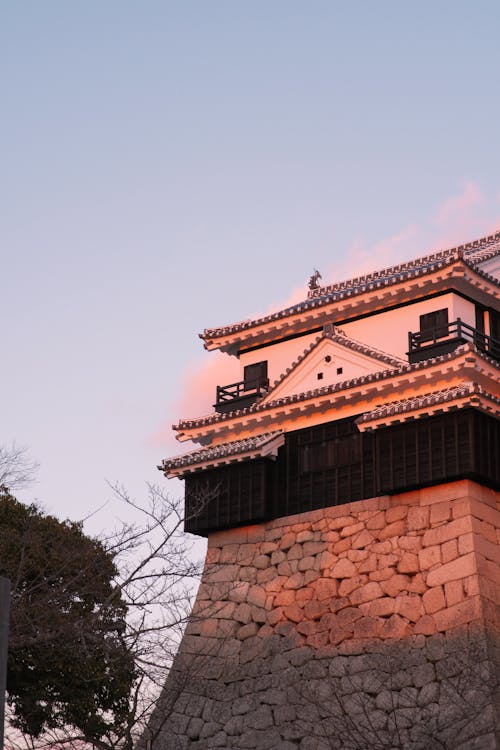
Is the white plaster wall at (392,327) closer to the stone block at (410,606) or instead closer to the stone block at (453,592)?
the stone block at (410,606)

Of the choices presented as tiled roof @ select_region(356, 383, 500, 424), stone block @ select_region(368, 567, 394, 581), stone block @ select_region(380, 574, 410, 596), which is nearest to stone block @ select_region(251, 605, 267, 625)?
stone block @ select_region(368, 567, 394, 581)

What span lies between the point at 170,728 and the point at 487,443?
28.6 ft

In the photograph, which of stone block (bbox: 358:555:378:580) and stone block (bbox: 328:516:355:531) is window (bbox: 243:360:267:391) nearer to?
stone block (bbox: 328:516:355:531)

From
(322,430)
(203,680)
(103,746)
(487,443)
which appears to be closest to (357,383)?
(322,430)

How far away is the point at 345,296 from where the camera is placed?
1011 inches

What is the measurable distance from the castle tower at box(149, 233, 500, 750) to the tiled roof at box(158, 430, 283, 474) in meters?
0.05

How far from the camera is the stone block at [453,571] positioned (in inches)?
842

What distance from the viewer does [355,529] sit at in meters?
23.5

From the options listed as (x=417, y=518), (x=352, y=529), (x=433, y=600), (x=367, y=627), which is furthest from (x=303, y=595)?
(x=433, y=600)

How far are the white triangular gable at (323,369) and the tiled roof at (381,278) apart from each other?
1243 millimetres

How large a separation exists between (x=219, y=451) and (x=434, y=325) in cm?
535

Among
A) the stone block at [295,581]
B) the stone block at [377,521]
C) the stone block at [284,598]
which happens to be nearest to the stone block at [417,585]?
the stone block at [377,521]

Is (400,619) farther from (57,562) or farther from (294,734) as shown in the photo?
(57,562)

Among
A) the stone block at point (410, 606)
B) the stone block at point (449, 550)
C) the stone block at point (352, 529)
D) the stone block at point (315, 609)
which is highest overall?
the stone block at point (352, 529)
